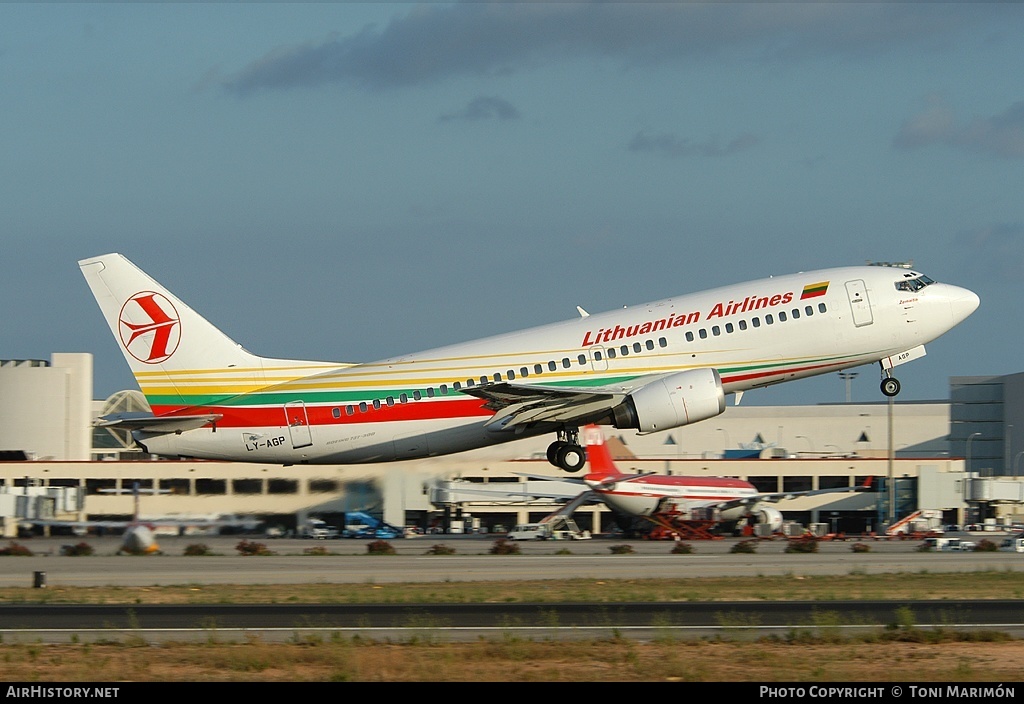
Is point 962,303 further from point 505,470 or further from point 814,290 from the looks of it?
point 505,470

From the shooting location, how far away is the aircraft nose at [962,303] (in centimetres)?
4609

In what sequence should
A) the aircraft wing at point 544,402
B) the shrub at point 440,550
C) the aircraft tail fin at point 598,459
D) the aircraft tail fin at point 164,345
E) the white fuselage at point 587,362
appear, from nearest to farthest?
1. the aircraft wing at point 544,402
2. the white fuselage at point 587,362
3. the aircraft tail fin at point 164,345
4. the shrub at point 440,550
5. the aircraft tail fin at point 598,459

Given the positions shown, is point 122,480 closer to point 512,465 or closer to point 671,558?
point 512,465

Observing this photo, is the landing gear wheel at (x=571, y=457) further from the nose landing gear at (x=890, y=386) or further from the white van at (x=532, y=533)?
the white van at (x=532, y=533)

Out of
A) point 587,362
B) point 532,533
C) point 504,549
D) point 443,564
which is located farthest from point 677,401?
point 532,533

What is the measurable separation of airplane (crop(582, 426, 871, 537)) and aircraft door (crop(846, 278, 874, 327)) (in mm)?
29295

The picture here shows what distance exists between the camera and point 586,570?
1938 inches

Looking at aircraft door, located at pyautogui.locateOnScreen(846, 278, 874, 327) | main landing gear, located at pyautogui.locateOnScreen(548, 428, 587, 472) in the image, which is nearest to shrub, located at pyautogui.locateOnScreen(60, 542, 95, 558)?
main landing gear, located at pyautogui.locateOnScreen(548, 428, 587, 472)

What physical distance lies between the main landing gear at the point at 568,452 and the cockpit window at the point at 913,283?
11.9m

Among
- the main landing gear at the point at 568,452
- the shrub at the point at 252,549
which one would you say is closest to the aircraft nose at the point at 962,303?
the main landing gear at the point at 568,452

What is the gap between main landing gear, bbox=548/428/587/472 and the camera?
151 feet

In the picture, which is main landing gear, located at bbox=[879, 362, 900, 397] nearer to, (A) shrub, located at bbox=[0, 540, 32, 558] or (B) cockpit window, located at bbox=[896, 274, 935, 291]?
(B) cockpit window, located at bbox=[896, 274, 935, 291]
